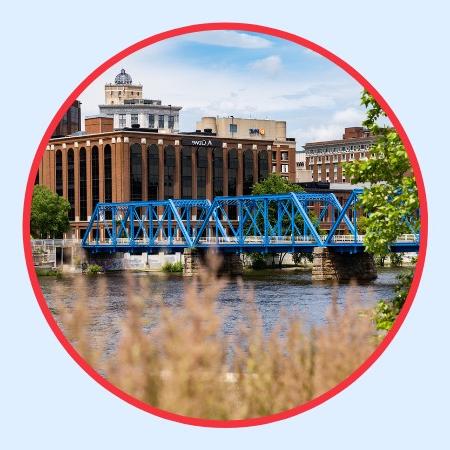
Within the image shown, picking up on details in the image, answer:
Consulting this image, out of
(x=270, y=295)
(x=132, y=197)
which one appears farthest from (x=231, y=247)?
(x=270, y=295)

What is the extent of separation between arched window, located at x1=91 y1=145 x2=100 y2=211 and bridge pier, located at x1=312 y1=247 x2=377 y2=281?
11.5m

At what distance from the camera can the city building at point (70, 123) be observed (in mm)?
55438

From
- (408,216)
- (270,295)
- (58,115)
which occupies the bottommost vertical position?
(270,295)

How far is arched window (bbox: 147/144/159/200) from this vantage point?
5403 cm

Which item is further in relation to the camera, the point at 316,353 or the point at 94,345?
the point at 94,345

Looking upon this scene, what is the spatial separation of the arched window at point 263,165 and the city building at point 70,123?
362 inches

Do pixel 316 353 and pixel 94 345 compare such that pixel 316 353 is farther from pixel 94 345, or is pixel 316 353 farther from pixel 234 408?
pixel 94 345

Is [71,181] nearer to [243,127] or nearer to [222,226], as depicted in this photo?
[222,226]

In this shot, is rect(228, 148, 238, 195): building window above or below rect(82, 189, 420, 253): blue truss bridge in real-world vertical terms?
above

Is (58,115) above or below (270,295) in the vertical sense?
above

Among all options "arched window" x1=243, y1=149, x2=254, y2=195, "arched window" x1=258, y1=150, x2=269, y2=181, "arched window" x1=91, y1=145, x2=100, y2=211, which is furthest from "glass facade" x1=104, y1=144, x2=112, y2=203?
"arched window" x1=258, y1=150, x2=269, y2=181

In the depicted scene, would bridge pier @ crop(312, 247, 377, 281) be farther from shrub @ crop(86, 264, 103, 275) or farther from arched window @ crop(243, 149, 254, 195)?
arched window @ crop(243, 149, 254, 195)

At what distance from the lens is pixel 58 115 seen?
35.1ft

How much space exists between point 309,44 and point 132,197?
4437 centimetres
